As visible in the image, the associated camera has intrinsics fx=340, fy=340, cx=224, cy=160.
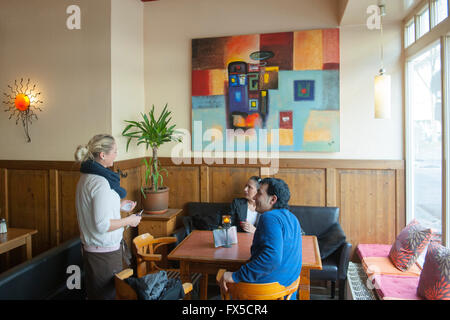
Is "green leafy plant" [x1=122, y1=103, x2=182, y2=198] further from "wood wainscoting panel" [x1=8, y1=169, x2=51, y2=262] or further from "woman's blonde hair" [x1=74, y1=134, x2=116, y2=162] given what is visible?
"woman's blonde hair" [x1=74, y1=134, x2=116, y2=162]

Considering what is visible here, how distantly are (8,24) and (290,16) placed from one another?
138 inches

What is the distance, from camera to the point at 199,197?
14.8 ft

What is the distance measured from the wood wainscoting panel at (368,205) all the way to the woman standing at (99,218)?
2735mm

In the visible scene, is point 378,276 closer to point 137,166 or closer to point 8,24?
point 137,166

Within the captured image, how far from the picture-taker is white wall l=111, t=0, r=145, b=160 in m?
3.97

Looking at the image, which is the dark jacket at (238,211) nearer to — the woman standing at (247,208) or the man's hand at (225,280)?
the woman standing at (247,208)

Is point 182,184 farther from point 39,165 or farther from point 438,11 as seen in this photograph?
point 438,11

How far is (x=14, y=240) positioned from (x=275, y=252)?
2804 mm

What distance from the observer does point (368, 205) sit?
13.4 feet

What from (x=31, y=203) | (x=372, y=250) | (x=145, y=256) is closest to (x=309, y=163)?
(x=372, y=250)

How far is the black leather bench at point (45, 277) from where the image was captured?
7.74ft

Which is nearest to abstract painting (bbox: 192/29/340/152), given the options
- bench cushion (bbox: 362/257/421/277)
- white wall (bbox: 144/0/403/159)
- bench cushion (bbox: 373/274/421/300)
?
Result: white wall (bbox: 144/0/403/159)

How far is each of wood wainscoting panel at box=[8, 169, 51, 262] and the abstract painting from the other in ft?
6.41
